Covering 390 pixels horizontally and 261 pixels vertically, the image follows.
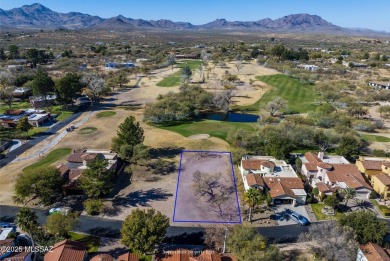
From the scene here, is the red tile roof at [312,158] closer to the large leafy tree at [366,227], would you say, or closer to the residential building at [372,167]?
the residential building at [372,167]

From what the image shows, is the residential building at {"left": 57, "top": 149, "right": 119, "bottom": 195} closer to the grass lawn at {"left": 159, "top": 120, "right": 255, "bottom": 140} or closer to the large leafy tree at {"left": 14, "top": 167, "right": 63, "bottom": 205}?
the large leafy tree at {"left": 14, "top": 167, "right": 63, "bottom": 205}

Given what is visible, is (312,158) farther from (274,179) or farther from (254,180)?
(254,180)

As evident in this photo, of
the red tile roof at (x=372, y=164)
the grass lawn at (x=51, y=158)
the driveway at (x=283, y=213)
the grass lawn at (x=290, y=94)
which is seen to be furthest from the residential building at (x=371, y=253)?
the grass lawn at (x=290, y=94)

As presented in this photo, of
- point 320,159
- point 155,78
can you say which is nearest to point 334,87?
point 320,159

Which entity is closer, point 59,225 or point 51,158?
point 59,225

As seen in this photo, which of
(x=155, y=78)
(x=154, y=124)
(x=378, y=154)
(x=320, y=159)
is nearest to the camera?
(x=320, y=159)

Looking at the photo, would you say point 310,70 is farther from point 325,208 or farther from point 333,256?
point 333,256

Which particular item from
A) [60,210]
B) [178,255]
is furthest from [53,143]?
[178,255]

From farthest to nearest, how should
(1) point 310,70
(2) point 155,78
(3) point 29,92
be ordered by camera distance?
1. (1) point 310,70
2. (2) point 155,78
3. (3) point 29,92
